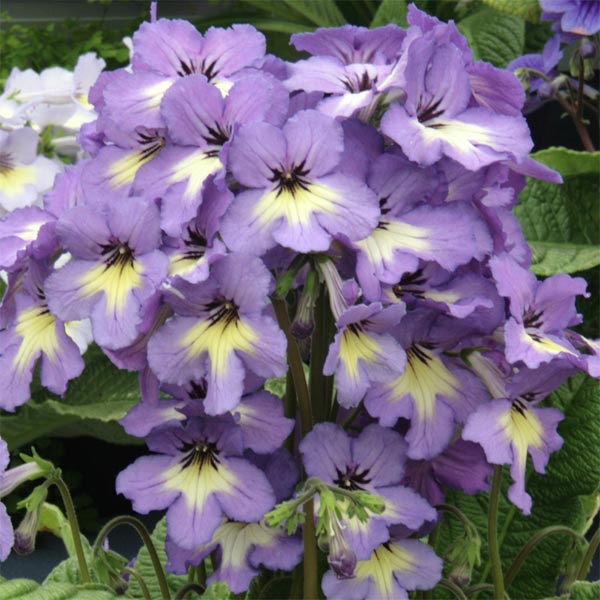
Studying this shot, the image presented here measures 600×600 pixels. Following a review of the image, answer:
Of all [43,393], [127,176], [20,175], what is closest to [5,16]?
[43,393]

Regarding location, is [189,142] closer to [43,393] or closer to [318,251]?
[318,251]

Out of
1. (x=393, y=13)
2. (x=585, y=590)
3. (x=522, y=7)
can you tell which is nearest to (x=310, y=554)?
(x=585, y=590)

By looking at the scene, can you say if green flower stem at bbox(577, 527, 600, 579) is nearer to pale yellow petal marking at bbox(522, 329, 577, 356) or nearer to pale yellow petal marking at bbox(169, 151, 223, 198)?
pale yellow petal marking at bbox(522, 329, 577, 356)

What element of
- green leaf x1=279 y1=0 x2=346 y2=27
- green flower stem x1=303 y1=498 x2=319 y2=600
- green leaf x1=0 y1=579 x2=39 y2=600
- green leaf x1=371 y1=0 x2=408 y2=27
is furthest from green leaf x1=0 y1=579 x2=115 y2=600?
green leaf x1=279 y1=0 x2=346 y2=27

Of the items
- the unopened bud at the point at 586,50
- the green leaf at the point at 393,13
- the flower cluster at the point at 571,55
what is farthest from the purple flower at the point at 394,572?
the green leaf at the point at 393,13

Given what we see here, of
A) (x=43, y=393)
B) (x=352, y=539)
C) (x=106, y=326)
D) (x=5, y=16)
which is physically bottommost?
(x=43, y=393)

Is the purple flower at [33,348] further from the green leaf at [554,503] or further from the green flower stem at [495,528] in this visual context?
the green leaf at [554,503]
